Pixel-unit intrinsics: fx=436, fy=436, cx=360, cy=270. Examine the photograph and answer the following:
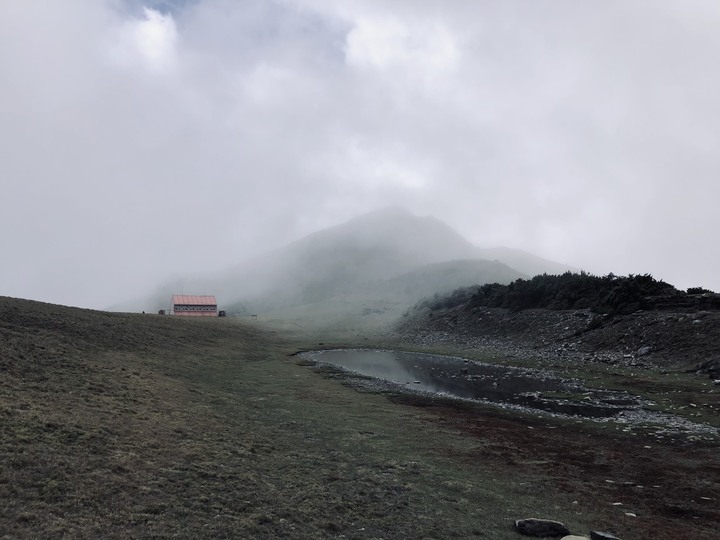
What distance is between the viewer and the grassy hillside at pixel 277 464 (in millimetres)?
12680

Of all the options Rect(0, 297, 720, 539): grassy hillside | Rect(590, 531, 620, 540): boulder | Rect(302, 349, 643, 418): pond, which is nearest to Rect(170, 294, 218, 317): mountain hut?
Rect(302, 349, 643, 418): pond

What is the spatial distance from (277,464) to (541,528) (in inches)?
399

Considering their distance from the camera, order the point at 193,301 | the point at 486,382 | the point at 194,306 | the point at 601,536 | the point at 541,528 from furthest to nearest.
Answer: the point at 193,301, the point at 194,306, the point at 486,382, the point at 541,528, the point at 601,536

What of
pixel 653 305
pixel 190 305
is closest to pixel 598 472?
pixel 653 305

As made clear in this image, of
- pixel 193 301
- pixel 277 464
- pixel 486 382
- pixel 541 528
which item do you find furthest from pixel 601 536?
pixel 193 301

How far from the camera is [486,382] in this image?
151 ft

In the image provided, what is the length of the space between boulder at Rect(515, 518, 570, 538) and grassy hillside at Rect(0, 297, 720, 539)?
2.10 feet

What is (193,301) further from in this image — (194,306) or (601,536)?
(601,536)

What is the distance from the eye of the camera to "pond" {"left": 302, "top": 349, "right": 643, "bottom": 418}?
112 ft

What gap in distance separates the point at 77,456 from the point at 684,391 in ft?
136

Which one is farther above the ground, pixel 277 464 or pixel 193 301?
pixel 193 301

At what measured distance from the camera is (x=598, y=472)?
763 inches

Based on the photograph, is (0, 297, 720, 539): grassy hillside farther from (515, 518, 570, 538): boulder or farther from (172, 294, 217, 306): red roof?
(172, 294, 217, 306): red roof

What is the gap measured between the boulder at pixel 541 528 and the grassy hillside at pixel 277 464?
2.10ft
